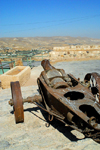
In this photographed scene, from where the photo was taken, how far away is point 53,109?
3.37 m

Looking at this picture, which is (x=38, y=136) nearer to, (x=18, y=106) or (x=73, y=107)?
(x=18, y=106)

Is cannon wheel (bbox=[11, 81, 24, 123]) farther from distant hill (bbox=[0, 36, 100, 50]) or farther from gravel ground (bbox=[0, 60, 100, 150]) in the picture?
distant hill (bbox=[0, 36, 100, 50])

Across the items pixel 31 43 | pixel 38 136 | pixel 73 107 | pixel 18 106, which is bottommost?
pixel 38 136

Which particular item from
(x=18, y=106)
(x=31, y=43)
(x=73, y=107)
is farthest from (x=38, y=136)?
(x=31, y=43)

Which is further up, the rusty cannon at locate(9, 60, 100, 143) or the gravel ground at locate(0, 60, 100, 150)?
the rusty cannon at locate(9, 60, 100, 143)

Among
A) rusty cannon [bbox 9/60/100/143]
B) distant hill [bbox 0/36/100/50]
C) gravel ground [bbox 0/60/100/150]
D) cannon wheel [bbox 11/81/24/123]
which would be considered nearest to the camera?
rusty cannon [bbox 9/60/100/143]

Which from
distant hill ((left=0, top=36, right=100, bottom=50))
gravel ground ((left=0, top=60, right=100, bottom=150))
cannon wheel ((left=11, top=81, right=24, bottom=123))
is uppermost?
distant hill ((left=0, top=36, right=100, bottom=50))

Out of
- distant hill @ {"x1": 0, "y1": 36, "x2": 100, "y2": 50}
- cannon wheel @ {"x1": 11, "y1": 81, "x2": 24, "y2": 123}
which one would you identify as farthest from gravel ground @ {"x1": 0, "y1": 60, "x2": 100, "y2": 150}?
distant hill @ {"x1": 0, "y1": 36, "x2": 100, "y2": 50}

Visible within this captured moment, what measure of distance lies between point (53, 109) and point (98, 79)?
5.61 ft

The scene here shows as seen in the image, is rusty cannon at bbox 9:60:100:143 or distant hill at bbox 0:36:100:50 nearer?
rusty cannon at bbox 9:60:100:143

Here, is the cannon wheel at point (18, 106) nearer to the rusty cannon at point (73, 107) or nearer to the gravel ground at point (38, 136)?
the rusty cannon at point (73, 107)

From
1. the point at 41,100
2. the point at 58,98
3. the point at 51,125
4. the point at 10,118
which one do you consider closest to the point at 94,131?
the point at 58,98

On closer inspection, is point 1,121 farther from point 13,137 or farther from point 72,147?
point 72,147

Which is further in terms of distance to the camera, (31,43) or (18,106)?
(31,43)
